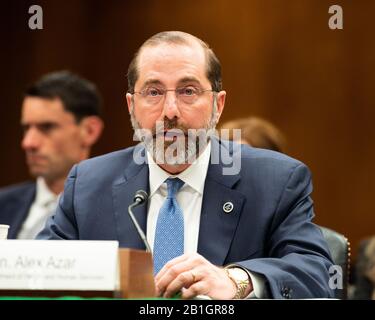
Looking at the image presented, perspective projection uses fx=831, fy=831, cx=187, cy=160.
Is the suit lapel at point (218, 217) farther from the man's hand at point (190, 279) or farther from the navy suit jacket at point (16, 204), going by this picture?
the navy suit jacket at point (16, 204)

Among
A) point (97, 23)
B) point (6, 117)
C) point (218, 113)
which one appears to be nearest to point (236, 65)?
point (97, 23)

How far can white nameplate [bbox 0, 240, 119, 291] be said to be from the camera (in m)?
2.02

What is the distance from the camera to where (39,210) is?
15.9 ft

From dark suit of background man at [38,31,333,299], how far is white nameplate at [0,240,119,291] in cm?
69

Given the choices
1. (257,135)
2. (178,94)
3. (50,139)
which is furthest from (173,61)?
(50,139)

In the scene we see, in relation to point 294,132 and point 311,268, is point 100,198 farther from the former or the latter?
point 294,132

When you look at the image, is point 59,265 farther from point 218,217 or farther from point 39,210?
point 39,210

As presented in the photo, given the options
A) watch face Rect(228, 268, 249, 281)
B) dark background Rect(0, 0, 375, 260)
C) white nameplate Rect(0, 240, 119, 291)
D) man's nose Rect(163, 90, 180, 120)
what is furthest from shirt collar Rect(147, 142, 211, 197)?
dark background Rect(0, 0, 375, 260)

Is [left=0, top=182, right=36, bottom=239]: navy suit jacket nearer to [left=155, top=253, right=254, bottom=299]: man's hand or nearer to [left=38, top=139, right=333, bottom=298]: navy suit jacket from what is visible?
[left=38, top=139, right=333, bottom=298]: navy suit jacket

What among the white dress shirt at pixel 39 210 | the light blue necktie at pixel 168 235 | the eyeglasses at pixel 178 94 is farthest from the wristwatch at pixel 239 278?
the white dress shirt at pixel 39 210

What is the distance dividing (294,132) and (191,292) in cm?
343

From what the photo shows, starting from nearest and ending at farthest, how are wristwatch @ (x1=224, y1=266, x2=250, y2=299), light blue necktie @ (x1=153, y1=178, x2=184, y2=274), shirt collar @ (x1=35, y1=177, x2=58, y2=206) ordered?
wristwatch @ (x1=224, y1=266, x2=250, y2=299) → light blue necktie @ (x1=153, y1=178, x2=184, y2=274) → shirt collar @ (x1=35, y1=177, x2=58, y2=206)

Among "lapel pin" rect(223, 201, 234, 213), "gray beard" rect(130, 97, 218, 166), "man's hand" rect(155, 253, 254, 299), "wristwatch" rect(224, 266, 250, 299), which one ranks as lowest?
"wristwatch" rect(224, 266, 250, 299)
